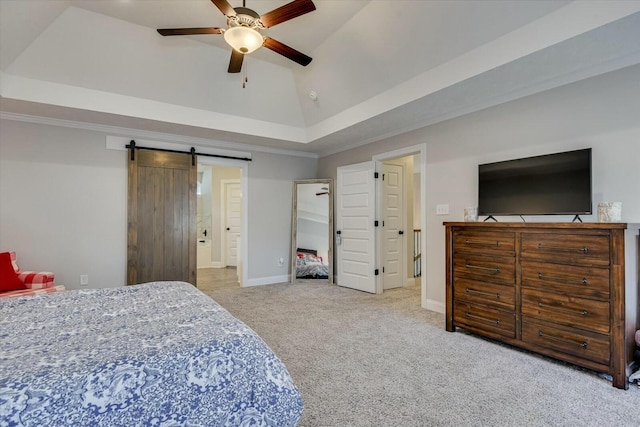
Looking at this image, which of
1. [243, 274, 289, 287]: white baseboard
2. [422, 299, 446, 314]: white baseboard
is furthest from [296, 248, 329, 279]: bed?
[422, 299, 446, 314]: white baseboard

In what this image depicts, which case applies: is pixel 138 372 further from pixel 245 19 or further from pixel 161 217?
pixel 161 217

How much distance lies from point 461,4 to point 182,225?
4410 mm

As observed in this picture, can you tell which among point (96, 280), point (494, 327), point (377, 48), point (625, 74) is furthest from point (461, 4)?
point (96, 280)

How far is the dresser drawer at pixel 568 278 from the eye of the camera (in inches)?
88.8

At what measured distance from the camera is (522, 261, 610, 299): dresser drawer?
7.40 ft

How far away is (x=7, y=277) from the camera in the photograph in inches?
126

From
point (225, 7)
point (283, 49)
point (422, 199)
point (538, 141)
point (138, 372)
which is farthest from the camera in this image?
point (422, 199)

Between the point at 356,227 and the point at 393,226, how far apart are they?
2.05ft

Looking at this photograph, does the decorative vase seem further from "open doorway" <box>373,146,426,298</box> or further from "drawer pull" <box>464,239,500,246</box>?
"open doorway" <box>373,146,426,298</box>

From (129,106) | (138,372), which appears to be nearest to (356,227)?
(129,106)

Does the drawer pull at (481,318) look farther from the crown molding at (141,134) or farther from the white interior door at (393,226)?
the crown molding at (141,134)

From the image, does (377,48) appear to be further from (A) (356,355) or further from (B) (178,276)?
(B) (178,276)

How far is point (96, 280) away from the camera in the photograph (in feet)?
13.9

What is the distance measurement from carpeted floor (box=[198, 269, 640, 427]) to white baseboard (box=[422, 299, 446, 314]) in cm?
13
